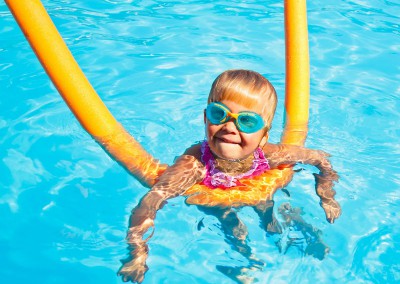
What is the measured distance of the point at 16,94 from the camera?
565 cm

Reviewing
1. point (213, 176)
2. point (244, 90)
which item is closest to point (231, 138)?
point (244, 90)

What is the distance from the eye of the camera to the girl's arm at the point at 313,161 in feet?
12.6

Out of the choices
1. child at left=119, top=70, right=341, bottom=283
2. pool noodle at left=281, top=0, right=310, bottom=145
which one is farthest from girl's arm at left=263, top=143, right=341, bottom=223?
pool noodle at left=281, top=0, right=310, bottom=145

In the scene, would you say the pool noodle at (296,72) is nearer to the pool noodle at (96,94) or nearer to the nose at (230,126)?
the pool noodle at (96,94)

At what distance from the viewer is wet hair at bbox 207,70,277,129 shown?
11.0 ft

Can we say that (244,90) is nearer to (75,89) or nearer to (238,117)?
(238,117)

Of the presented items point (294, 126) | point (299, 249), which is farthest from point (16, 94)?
point (299, 249)

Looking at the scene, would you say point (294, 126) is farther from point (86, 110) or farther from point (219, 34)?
point (219, 34)

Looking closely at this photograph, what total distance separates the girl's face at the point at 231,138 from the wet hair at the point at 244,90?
3 centimetres

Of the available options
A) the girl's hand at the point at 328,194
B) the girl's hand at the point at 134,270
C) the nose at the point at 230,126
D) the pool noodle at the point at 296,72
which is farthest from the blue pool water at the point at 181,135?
the nose at the point at 230,126

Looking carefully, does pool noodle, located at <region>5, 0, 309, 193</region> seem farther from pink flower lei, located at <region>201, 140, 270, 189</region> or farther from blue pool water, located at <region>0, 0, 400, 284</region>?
blue pool water, located at <region>0, 0, 400, 284</region>

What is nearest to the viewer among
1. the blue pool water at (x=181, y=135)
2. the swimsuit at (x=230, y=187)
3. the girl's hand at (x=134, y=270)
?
the girl's hand at (x=134, y=270)

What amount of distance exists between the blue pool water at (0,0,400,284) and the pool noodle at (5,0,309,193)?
538mm

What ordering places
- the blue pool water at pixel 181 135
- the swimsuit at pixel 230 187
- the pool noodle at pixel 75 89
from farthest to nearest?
the blue pool water at pixel 181 135, the swimsuit at pixel 230 187, the pool noodle at pixel 75 89
